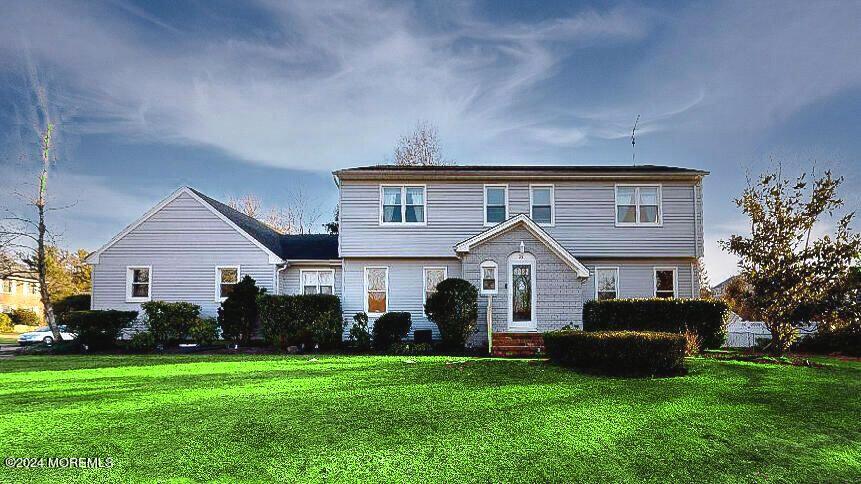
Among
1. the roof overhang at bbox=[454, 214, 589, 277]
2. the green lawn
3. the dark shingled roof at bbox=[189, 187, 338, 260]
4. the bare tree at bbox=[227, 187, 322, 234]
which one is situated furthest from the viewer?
the bare tree at bbox=[227, 187, 322, 234]

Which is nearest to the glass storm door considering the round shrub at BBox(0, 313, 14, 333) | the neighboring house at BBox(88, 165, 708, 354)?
the neighboring house at BBox(88, 165, 708, 354)

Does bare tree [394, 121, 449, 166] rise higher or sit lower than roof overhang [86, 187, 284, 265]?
higher

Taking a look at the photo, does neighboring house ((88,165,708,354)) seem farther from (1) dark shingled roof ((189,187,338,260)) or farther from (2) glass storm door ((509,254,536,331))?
(2) glass storm door ((509,254,536,331))

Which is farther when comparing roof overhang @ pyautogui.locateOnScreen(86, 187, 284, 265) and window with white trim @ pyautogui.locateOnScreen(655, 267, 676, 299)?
roof overhang @ pyautogui.locateOnScreen(86, 187, 284, 265)

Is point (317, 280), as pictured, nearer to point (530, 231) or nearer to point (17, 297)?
point (530, 231)

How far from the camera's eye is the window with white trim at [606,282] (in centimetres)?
2084

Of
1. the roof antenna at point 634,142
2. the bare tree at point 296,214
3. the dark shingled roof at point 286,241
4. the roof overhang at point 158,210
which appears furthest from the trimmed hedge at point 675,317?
the bare tree at point 296,214

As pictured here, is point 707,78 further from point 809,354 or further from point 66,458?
point 66,458

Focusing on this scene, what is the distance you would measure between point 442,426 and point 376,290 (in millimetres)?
13853

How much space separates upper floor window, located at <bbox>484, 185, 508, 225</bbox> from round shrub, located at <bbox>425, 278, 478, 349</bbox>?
166 inches

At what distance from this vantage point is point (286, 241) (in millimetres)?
25656

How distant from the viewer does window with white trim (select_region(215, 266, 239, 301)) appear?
2128 centimetres

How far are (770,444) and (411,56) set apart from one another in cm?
1505

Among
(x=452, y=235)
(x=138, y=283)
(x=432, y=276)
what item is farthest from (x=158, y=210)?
(x=452, y=235)
